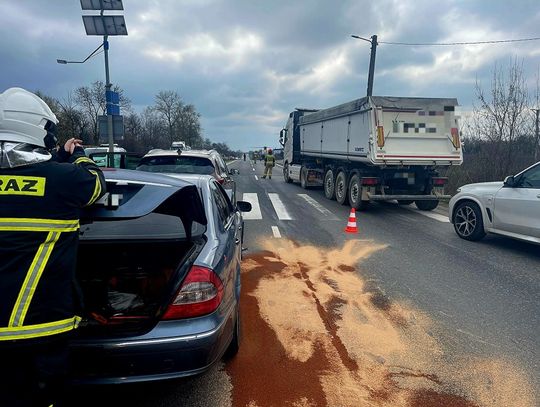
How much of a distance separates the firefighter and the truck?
30.3 feet

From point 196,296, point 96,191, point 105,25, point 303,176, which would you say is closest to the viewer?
point 96,191

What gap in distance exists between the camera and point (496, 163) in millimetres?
15289

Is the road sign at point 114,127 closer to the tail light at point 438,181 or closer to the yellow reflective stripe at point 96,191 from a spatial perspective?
the tail light at point 438,181

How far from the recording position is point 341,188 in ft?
42.3

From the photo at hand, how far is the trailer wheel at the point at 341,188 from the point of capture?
1257cm

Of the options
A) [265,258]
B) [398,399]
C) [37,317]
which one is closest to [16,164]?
[37,317]

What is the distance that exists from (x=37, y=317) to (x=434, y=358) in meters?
3.04

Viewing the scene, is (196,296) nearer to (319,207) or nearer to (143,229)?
(143,229)

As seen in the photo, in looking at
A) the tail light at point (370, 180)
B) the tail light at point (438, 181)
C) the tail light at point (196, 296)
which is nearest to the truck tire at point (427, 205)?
the tail light at point (438, 181)

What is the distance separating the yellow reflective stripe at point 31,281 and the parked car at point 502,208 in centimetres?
683

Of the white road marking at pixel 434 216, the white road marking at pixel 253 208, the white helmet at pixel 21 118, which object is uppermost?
the white helmet at pixel 21 118

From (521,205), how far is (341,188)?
651 centimetres

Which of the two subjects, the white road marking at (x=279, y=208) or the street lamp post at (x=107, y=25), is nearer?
the white road marking at (x=279, y=208)

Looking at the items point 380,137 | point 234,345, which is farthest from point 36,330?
point 380,137
